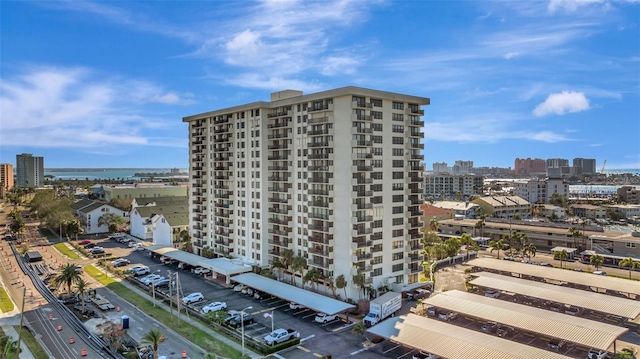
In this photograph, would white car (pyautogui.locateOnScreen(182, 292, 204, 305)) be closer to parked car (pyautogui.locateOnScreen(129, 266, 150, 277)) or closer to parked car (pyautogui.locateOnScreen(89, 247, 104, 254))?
parked car (pyautogui.locateOnScreen(129, 266, 150, 277))

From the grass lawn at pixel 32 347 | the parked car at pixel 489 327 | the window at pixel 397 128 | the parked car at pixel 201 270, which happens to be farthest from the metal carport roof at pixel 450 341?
the parked car at pixel 201 270

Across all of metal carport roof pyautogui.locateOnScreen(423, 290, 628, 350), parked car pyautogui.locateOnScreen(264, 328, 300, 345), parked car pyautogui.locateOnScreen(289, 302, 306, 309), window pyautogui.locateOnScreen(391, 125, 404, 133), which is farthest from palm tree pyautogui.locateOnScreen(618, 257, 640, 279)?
parked car pyautogui.locateOnScreen(264, 328, 300, 345)

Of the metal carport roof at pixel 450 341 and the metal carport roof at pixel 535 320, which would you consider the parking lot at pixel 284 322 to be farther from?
the metal carport roof at pixel 535 320

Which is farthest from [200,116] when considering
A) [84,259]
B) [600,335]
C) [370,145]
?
[600,335]

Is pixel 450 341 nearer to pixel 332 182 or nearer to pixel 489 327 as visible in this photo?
pixel 489 327

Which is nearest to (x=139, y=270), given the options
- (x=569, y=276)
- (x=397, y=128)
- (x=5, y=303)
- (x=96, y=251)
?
(x=5, y=303)

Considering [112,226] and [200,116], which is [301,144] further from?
[112,226]
